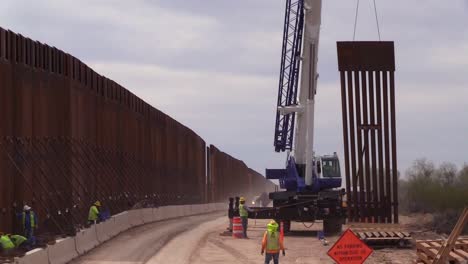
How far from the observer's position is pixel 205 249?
27906mm

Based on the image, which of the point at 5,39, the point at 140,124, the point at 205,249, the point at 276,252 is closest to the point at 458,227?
A: the point at 276,252

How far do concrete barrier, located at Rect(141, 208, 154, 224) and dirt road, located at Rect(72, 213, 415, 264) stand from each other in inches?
163

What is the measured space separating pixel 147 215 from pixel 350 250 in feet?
87.3

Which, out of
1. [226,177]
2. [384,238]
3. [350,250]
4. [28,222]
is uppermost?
[226,177]

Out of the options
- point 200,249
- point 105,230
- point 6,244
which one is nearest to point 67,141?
point 105,230

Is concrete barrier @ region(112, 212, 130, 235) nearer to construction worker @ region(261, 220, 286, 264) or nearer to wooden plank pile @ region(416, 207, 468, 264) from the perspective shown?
construction worker @ region(261, 220, 286, 264)

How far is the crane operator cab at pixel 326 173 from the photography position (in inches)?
1371

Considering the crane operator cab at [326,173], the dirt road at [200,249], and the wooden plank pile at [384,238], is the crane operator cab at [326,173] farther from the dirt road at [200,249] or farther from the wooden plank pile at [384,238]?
the wooden plank pile at [384,238]

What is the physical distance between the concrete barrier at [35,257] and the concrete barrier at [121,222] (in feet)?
38.2

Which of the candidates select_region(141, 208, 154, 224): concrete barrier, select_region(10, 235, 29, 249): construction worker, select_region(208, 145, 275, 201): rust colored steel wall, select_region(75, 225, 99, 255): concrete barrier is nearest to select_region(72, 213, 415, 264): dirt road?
select_region(75, 225, 99, 255): concrete barrier

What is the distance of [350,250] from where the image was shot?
15906 mm

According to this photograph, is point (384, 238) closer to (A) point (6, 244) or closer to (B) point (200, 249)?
(B) point (200, 249)

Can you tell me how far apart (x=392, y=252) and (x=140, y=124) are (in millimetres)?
28714

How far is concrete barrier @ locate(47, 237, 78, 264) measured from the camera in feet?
69.8
